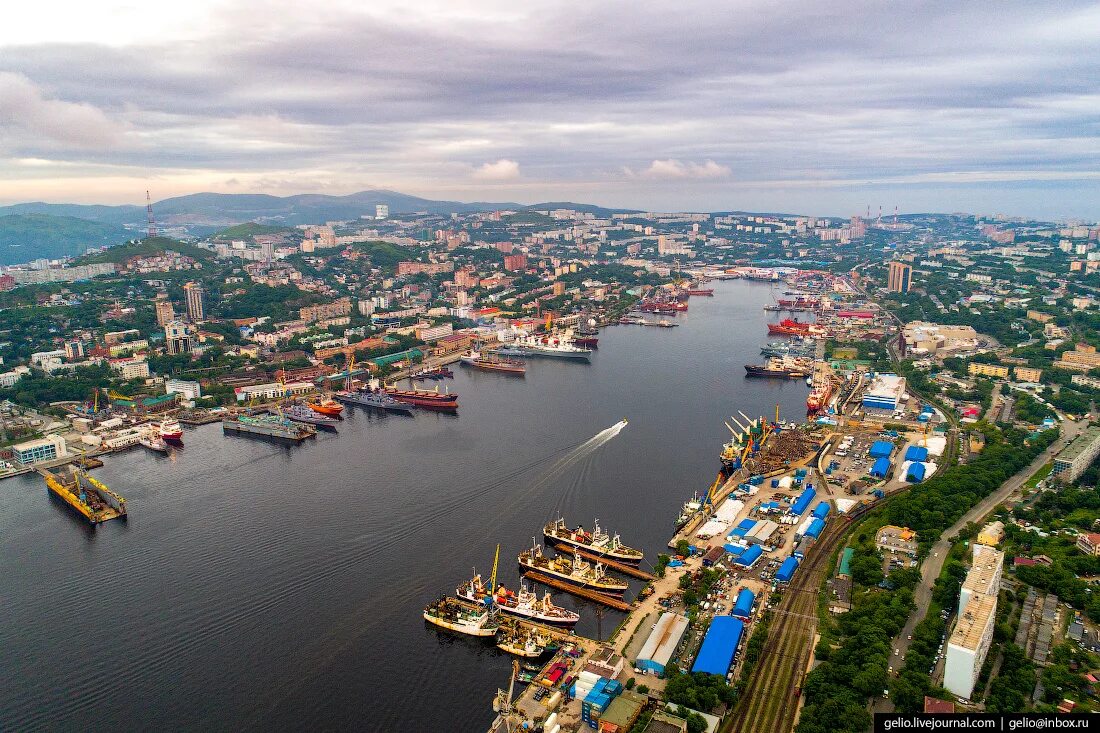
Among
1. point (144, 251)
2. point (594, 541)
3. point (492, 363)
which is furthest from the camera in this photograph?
point (144, 251)

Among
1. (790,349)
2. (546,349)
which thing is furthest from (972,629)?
(546,349)

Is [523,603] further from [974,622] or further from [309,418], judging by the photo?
[309,418]

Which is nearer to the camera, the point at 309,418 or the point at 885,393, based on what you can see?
the point at 309,418

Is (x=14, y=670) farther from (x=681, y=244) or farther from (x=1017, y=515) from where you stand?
(x=681, y=244)

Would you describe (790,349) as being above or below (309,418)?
above

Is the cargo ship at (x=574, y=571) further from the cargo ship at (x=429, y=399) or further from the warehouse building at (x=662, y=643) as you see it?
the cargo ship at (x=429, y=399)

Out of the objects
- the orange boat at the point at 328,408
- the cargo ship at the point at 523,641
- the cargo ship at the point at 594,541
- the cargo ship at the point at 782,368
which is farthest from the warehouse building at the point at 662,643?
the cargo ship at the point at 782,368
